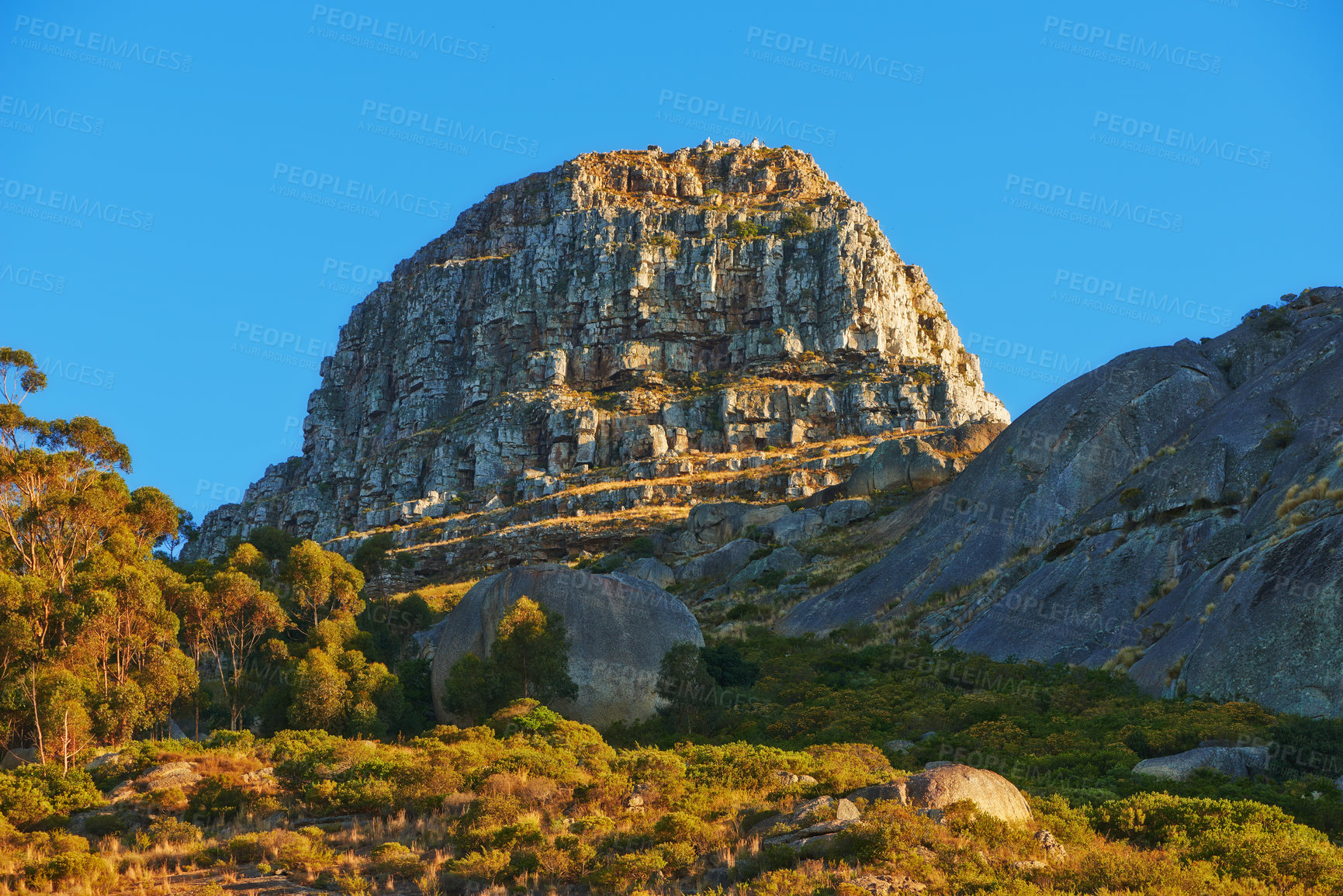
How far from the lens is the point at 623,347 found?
130 metres

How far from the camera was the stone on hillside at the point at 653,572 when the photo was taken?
67188 millimetres

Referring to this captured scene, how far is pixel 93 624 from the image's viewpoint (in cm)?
2811

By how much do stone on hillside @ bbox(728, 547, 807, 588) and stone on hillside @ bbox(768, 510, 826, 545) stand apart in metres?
4.19

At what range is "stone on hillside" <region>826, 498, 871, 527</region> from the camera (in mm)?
67312

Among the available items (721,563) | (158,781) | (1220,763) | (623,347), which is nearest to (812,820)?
(1220,763)

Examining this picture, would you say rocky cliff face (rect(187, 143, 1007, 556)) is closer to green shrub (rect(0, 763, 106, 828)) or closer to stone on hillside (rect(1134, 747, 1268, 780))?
green shrub (rect(0, 763, 106, 828))

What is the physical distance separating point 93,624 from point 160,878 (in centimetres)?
1280

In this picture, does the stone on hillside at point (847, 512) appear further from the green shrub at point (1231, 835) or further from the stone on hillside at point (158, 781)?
the green shrub at point (1231, 835)

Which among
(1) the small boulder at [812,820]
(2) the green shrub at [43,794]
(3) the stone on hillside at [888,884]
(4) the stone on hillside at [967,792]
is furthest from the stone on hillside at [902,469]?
(3) the stone on hillside at [888,884]

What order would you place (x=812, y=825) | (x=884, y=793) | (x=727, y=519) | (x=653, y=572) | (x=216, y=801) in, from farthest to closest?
(x=727, y=519) < (x=653, y=572) < (x=216, y=801) < (x=884, y=793) < (x=812, y=825)

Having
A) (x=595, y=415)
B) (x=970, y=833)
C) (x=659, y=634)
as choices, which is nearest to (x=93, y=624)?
(x=659, y=634)

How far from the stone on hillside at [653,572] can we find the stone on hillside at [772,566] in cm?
561

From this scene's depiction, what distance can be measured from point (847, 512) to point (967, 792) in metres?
52.6

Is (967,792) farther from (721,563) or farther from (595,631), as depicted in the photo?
(721,563)
